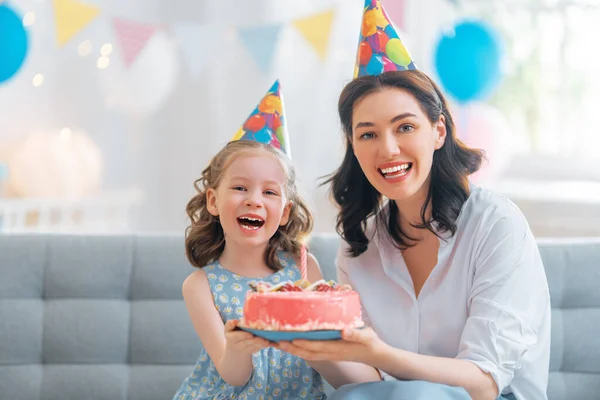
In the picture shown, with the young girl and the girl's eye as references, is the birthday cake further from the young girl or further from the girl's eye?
the girl's eye

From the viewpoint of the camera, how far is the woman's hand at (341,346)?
A: 128 centimetres

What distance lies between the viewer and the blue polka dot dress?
66.2 inches

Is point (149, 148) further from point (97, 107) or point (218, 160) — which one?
point (218, 160)

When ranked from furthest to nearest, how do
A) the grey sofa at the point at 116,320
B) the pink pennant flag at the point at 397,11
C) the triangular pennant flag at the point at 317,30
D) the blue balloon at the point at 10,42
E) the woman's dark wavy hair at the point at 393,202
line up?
the pink pennant flag at the point at 397,11
the triangular pennant flag at the point at 317,30
the blue balloon at the point at 10,42
the grey sofa at the point at 116,320
the woman's dark wavy hair at the point at 393,202

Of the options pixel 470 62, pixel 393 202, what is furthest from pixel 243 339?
pixel 470 62

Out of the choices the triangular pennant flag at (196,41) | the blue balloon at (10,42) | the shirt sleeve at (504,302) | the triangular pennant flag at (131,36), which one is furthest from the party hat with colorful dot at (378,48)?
the triangular pennant flag at (196,41)

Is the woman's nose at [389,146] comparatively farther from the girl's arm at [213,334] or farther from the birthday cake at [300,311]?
the girl's arm at [213,334]

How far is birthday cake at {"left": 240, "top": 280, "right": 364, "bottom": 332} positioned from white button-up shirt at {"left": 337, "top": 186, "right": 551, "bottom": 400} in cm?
35

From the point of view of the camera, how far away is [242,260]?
1798mm

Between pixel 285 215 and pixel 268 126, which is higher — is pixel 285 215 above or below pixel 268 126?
below

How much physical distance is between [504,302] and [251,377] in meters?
0.57

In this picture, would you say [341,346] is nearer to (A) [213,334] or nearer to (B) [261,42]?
(A) [213,334]

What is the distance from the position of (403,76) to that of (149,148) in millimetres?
3136

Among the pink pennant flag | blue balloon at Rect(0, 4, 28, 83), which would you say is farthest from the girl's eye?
the pink pennant flag
